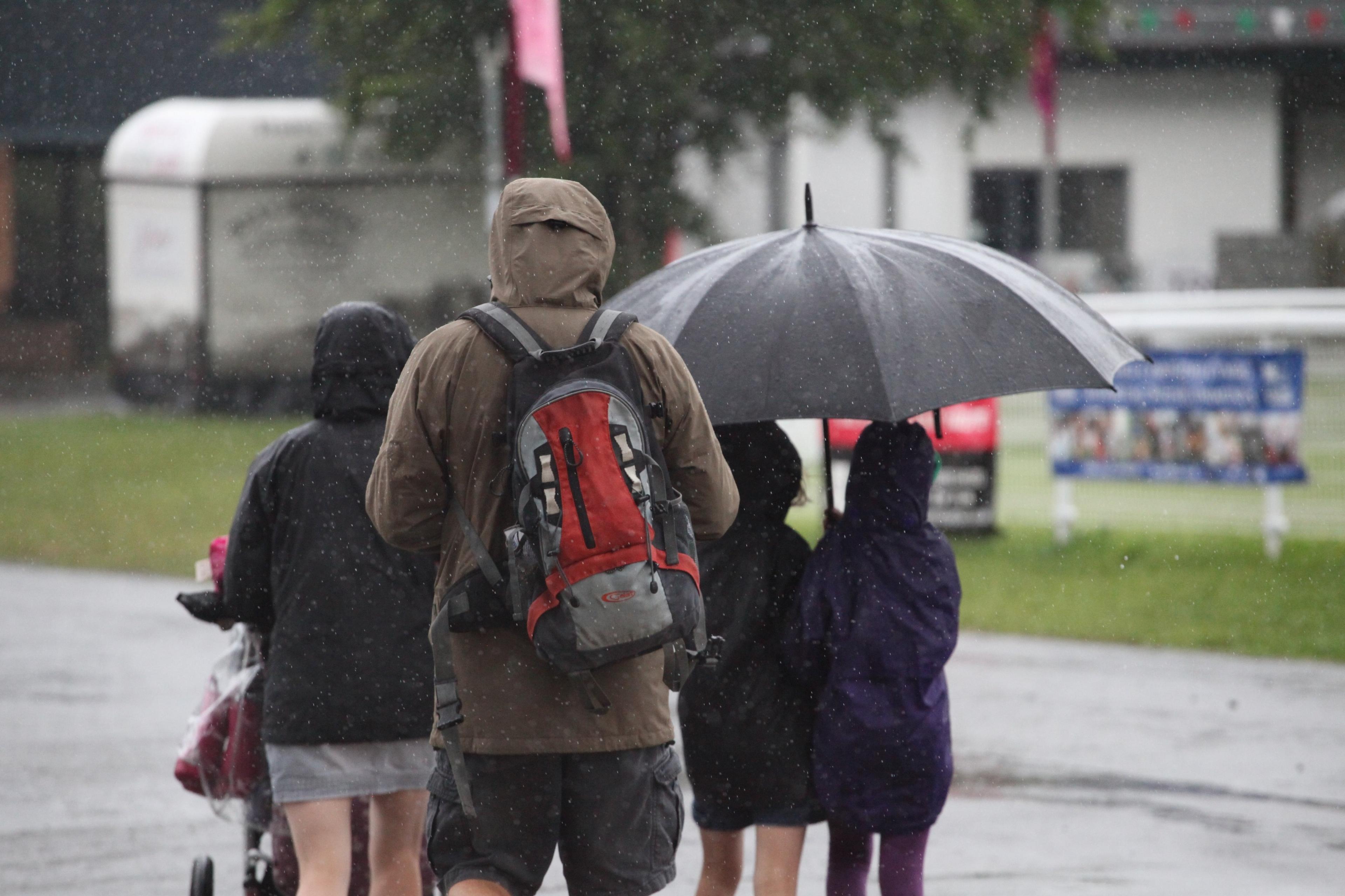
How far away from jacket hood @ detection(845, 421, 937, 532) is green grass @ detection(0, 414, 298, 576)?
28.9 feet

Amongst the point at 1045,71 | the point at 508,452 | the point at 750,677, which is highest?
the point at 1045,71

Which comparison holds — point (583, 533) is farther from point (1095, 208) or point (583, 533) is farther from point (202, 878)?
point (1095, 208)

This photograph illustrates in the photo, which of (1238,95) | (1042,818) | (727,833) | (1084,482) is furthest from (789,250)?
(1238,95)

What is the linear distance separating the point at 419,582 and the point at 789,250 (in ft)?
3.96

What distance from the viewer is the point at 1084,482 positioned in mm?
12641

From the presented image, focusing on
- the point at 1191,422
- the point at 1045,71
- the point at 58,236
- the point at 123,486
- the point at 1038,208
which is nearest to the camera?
the point at 1191,422

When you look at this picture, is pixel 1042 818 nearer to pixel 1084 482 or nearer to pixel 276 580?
pixel 276 580

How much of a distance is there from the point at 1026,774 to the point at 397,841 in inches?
131

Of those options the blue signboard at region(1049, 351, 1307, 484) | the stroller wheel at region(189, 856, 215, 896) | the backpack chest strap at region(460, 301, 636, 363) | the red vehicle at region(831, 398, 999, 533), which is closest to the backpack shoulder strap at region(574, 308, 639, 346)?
the backpack chest strap at region(460, 301, 636, 363)

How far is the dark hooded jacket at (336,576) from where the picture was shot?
4219 mm

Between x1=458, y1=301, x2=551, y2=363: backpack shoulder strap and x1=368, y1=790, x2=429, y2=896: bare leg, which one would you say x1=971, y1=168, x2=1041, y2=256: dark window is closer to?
x1=368, y1=790, x2=429, y2=896: bare leg

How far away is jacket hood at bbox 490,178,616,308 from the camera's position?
339 centimetres

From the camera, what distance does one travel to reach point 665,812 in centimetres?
344

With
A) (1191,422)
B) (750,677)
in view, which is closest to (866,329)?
(750,677)
